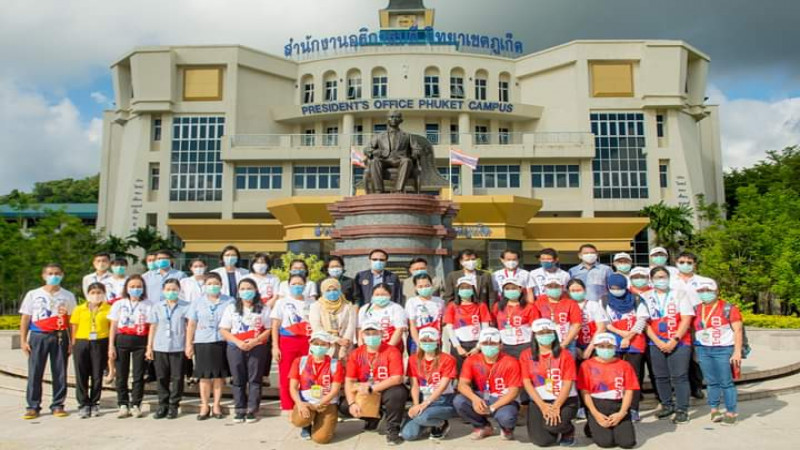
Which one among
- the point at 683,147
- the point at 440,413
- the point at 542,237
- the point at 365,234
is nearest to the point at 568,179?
the point at 542,237

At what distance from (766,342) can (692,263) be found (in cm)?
923

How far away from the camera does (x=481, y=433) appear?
6.29 meters

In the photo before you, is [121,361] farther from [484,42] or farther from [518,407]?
[484,42]

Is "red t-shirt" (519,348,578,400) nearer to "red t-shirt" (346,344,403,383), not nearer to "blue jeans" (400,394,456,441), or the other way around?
"blue jeans" (400,394,456,441)

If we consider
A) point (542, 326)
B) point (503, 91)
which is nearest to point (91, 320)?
point (542, 326)

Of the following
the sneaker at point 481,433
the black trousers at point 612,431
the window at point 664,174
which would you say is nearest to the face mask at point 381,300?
the sneaker at point 481,433

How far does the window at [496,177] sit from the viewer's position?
4275cm

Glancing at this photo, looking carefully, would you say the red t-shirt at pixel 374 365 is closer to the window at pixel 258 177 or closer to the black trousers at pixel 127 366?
the black trousers at pixel 127 366

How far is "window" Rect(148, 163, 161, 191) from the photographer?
44.5 metres

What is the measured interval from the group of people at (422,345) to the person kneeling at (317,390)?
0.01 meters

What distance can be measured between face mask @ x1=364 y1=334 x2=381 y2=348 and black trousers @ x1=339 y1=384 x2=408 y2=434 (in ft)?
1.56

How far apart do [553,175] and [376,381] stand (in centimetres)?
3857

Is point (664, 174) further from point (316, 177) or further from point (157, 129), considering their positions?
point (157, 129)

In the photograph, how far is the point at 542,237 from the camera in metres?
39.9
